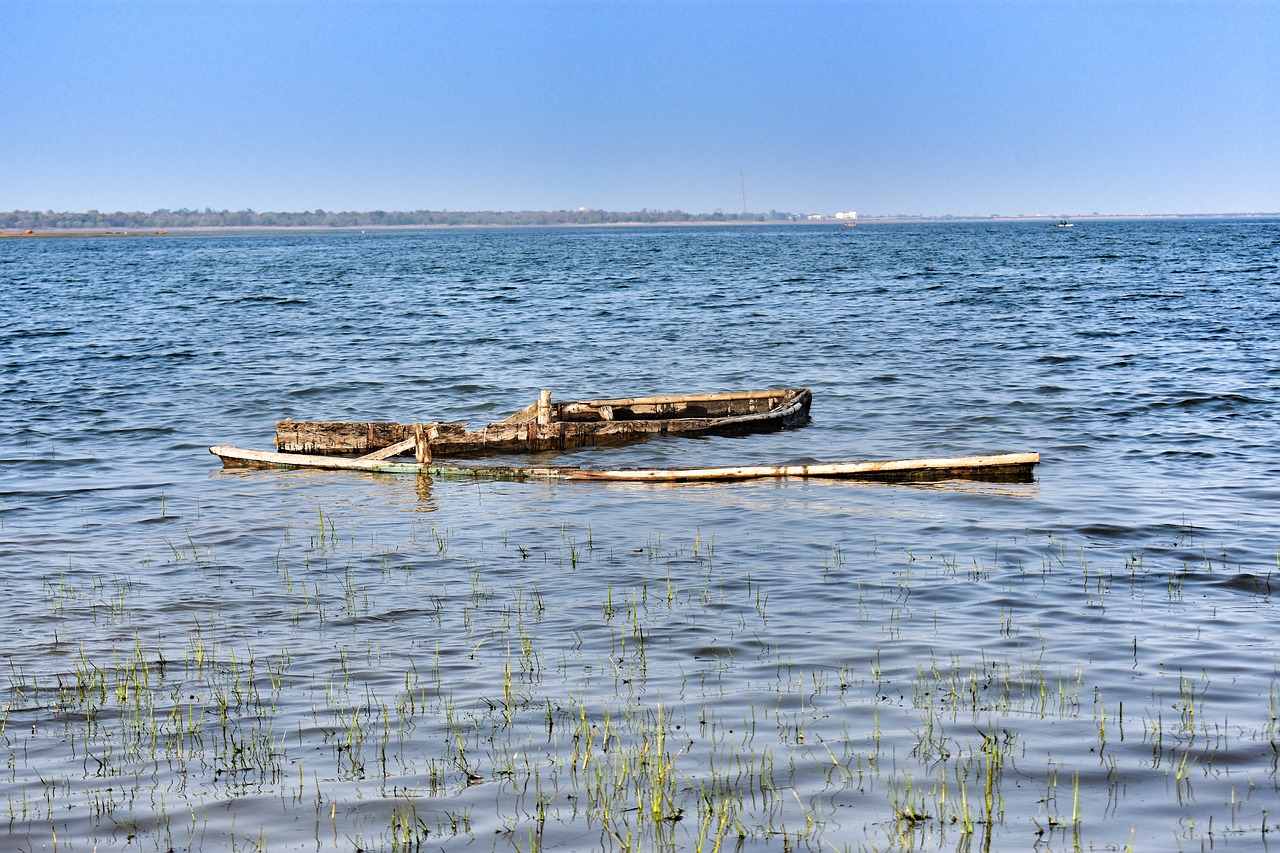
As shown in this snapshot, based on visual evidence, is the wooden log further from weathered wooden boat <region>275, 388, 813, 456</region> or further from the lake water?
the lake water

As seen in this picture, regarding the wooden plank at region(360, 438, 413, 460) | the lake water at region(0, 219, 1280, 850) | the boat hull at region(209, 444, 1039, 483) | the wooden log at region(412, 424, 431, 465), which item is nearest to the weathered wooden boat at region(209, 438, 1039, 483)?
the boat hull at region(209, 444, 1039, 483)

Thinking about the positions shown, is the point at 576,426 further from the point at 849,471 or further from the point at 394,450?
the point at 849,471

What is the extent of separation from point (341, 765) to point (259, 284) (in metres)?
66.5

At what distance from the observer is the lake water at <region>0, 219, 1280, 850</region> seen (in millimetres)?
5906

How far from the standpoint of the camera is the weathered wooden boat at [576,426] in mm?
18625

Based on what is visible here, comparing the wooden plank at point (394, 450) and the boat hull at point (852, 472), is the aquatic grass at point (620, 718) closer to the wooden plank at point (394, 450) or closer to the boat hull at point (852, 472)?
the boat hull at point (852, 472)

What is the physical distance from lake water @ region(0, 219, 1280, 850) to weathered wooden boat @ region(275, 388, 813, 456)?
559 millimetres

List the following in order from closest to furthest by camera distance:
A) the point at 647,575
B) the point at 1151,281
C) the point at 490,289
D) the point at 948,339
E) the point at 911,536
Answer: the point at 647,575 < the point at 911,536 < the point at 948,339 < the point at 1151,281 < the point at 490,289

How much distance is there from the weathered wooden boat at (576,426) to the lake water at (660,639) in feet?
1.84

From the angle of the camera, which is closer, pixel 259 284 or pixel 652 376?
pixel 652 376

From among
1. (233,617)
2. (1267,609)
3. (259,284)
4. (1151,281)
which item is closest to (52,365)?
(233,617)

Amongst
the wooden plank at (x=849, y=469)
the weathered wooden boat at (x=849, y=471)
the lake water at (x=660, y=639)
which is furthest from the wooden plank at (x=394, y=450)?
the wooden plank at (x=849, y=469)

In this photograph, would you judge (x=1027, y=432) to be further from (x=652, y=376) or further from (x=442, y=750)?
(x=442, y=750)

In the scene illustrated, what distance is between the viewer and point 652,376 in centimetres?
2891
